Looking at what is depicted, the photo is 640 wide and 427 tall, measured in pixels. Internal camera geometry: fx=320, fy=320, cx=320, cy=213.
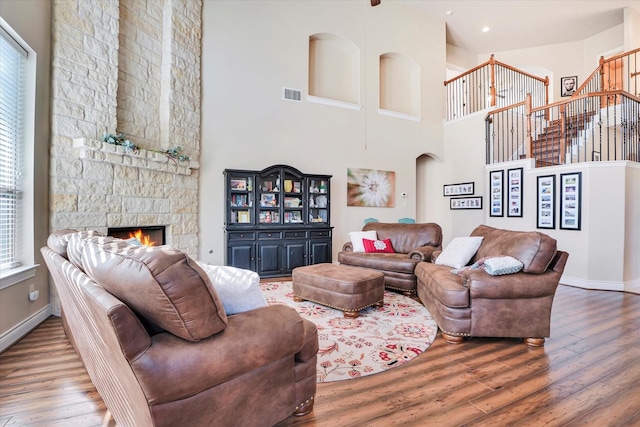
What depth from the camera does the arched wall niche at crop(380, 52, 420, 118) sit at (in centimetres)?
747

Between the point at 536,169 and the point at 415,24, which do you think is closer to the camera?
the point at 536,169

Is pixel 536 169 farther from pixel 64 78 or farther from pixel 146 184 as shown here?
pixel 64 78

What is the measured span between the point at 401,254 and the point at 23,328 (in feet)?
14.7

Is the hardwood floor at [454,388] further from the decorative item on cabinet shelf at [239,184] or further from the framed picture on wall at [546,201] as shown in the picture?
the decorative item on cabinet shelf at [239,184]

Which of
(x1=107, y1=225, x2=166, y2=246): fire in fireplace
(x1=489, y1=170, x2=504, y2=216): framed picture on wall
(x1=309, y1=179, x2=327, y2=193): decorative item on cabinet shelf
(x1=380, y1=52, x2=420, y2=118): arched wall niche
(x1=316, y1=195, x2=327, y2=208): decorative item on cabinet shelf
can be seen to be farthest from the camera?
(x1=380, y1=52, x2=420, y2=118): arched wall niche

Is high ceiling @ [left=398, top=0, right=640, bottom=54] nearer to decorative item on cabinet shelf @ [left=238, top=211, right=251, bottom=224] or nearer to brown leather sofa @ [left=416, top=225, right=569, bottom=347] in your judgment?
decorative item on cabinet shelf @ [left=238, top=211, right=251, bottom=224]

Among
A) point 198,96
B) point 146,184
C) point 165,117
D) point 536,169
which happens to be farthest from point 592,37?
point 146,184

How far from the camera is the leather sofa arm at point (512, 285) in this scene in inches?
105

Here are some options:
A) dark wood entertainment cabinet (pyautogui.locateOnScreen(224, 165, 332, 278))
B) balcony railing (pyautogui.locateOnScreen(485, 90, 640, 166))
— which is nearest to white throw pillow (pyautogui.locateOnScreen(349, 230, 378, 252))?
dark wood entertainment cabinet (pyautogui.locateOnScreen(224, 165, 332, 278))

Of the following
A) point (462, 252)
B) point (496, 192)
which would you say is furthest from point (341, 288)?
point (496, 192)

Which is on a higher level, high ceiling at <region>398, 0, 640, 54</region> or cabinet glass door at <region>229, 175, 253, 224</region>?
high ceiling at <region>398, 0, 640, 54</region>

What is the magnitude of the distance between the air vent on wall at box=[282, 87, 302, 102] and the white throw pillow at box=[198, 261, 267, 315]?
5048 millimetres

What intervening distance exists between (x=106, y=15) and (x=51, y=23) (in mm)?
641

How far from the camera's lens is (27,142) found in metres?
3.09
